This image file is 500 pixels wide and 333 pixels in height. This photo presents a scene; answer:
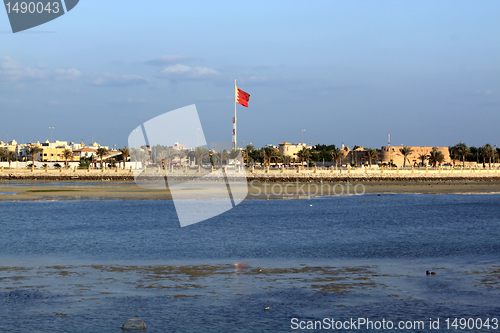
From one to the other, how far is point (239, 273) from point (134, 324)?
5.82 metres

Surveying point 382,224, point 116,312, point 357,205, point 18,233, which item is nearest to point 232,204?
point 357,205

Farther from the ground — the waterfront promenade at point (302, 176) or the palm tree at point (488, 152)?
the palm tree at point (488, 152)

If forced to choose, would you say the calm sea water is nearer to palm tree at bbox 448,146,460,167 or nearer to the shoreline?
the shoreline

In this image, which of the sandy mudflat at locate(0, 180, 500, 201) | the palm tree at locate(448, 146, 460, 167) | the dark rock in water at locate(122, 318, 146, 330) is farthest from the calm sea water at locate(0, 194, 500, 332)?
the palm tree at locate(448, 146, 460, 167)

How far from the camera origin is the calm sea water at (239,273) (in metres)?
11.5

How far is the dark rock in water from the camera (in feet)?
34.6

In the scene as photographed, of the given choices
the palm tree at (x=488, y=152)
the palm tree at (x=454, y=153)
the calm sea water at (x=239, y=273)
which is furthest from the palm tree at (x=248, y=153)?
the calm sea water at (x=239, y=273)

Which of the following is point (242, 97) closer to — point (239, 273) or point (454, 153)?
point (239, 273)

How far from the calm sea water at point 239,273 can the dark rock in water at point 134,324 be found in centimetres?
28

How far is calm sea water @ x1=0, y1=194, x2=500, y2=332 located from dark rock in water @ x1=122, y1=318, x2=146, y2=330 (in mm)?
282

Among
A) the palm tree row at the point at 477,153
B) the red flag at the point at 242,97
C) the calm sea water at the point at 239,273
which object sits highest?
the red flag at the point at 242,97

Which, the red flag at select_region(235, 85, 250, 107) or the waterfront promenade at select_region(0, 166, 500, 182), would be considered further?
the waterfront promenade at select_region(0, 166, 500, 182)

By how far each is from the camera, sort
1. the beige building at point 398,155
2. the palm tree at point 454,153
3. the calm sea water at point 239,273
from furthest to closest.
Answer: the beige building at point 398,155 < the palm tree at point 454,153 < the calm sea water at point 239,273

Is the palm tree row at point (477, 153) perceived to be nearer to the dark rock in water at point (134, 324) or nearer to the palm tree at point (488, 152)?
the palm tree at point (488, 152)
